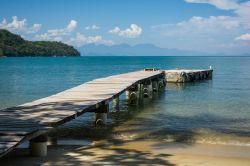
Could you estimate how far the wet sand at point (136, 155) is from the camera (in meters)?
10.7

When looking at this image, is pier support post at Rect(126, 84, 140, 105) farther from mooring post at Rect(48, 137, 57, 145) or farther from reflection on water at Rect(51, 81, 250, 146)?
mooring post at Rect(48, 137, 57, 145)

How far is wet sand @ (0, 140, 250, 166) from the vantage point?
1073 centimetres

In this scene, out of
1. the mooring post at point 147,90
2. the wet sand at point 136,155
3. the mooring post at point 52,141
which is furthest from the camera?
the mooring post at point 147,90

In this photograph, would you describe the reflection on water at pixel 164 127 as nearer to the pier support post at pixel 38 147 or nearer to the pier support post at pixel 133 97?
the pier support post at pixel 133 97

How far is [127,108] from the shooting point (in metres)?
24.5

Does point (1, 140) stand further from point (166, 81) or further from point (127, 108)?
point (166, 81)

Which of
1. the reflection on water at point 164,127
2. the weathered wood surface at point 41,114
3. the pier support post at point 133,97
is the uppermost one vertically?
the weathered wood surface at point 41,114

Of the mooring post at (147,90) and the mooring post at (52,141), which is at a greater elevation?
the mooring post at (147,90)

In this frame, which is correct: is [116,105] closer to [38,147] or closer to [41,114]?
[41,114]

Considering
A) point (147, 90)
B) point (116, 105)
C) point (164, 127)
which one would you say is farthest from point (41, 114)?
point (147, 90)

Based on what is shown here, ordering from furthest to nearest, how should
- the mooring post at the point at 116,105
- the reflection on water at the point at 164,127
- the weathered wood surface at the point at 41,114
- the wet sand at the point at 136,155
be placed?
the mooring post at the point at 116,105 < the reflection on water at the point at 164,127 < the wet sand at the point at 136,155 < the weathered wood surface at the point at 41,114

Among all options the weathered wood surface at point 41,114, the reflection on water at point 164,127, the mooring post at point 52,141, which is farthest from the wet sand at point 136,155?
the reflection on water at point 164,127

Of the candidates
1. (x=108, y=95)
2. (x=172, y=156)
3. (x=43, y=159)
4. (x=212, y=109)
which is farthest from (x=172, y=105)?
(x=43, y=159)

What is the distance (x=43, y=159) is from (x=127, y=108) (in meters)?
14.1
